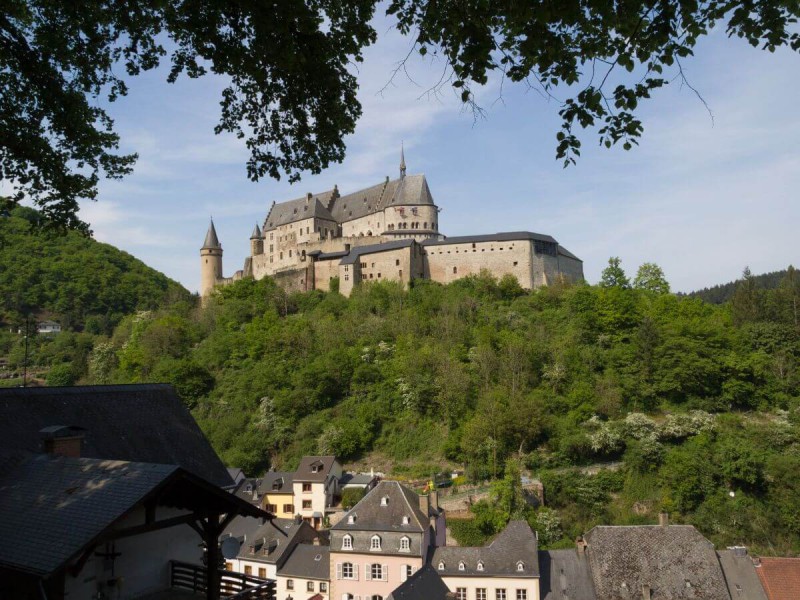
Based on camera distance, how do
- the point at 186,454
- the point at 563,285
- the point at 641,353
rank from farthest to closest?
the point at 563,285
the point at 641,353
the point at 186,454

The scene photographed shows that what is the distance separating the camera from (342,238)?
6238cm

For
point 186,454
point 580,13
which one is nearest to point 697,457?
point 186,454

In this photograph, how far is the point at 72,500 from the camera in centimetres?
660

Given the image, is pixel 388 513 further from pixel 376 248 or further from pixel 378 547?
pixel 376 248

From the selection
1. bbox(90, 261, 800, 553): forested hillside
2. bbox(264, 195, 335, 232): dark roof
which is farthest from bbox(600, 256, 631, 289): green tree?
bbox(264, 195, 335, 232): dark roof

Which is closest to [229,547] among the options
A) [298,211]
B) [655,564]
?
[655,564]

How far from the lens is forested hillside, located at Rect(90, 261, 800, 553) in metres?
30.9

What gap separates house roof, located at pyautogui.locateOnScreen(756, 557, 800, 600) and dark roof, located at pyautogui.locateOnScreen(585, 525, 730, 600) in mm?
1455

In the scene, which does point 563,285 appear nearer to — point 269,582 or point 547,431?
point 547,431

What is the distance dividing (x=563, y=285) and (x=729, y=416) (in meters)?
17.8

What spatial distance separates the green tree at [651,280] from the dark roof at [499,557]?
3634 centimetres

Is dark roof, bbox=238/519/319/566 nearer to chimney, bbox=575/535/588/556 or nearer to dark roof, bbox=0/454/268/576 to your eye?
chimney, bbox=575/535/588/556

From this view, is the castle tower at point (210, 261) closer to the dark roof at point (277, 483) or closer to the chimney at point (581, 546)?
the dark roof at point (277, 483)

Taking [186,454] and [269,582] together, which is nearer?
[269,582]
